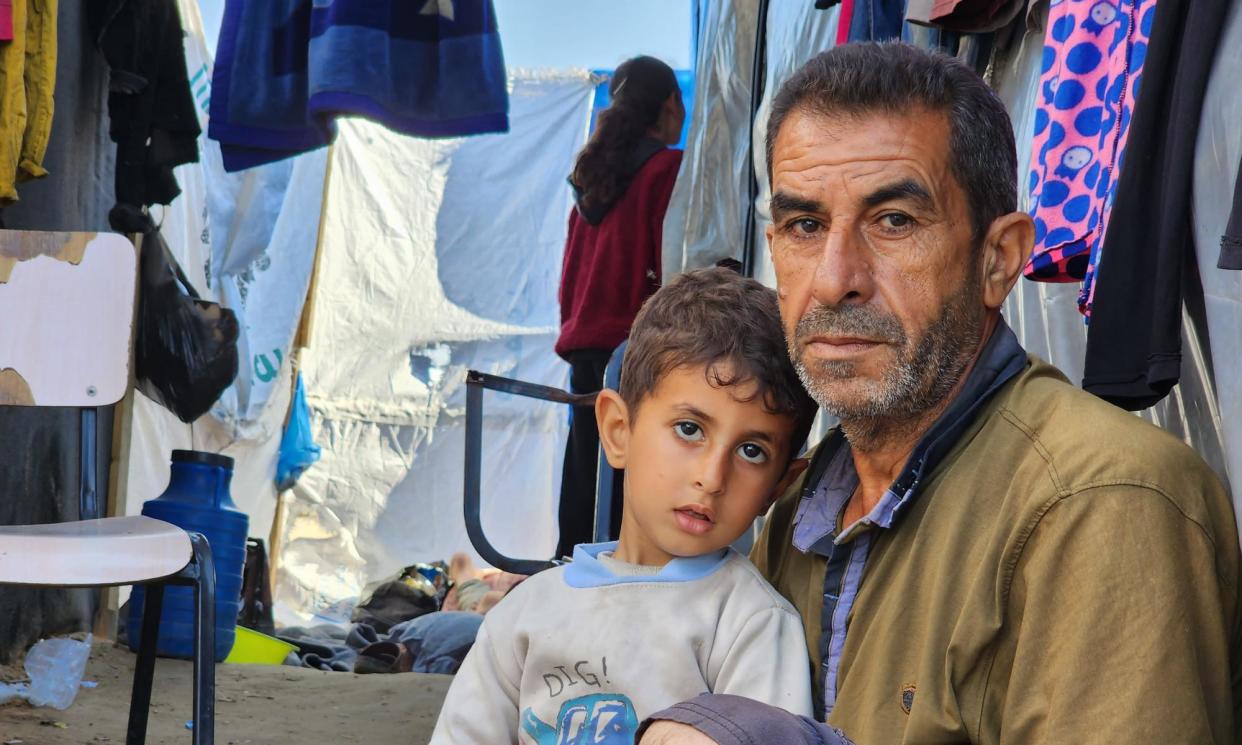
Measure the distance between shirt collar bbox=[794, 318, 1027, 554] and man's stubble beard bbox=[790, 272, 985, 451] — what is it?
0.03 meters

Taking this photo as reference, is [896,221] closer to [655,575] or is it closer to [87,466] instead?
[655,575]

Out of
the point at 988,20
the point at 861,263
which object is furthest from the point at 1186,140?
the point at 988,20

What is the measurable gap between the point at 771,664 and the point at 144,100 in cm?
437

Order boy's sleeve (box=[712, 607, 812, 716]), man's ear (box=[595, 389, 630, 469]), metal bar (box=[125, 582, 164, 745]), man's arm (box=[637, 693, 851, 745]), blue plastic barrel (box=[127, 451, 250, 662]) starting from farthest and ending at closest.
→ blue plastic barrel (box=[127, 451, 250, 662])
metal bar (box=[125, 582, 164, 745])
man's ear (box=[595, 389, 630, 469])
boy's sleeve (box=[712, 607, 812, 716])
man's arm (box=[637, 693, 851, 745])

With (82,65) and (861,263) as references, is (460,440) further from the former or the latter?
(861,263)

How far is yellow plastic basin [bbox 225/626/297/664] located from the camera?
5559 millimetres

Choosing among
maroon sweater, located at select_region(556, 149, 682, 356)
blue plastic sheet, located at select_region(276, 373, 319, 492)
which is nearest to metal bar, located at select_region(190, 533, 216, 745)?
maroon sweater, located at select_region(556, 149, 682, 356)

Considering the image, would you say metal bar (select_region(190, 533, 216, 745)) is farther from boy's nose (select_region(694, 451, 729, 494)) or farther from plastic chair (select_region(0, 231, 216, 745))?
boy's nose (select_region(694, 451, 729, 494))

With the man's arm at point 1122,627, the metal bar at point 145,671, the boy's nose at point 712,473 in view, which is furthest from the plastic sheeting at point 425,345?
the man's arm at point 1122,627

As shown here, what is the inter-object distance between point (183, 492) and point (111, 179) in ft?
4.51

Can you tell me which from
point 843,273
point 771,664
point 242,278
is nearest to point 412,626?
point 242,278

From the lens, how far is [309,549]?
8.88 metres

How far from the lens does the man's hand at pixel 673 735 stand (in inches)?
46.6

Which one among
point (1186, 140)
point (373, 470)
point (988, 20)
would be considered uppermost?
point (988, 20)
